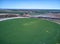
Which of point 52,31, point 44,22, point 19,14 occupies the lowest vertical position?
point 52,31

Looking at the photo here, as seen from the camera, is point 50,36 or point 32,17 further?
point 32,17

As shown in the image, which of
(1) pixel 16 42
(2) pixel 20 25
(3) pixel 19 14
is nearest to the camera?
(1) pixel 16 42

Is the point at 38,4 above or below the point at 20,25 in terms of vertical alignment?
above

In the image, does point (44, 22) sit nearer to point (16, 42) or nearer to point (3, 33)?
point (16, 42)

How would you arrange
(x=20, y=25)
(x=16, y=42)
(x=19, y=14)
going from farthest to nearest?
(x=19, y=14)
(x=20, y=25)
(x=16, y=42)

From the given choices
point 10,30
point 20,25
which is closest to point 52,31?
point 20,25

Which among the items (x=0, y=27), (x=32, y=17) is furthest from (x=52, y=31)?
(x=0, y=27)

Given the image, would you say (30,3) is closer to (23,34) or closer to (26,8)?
(26,8)
